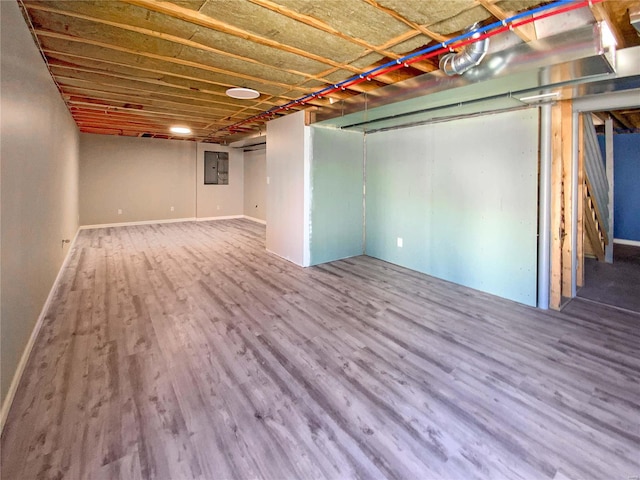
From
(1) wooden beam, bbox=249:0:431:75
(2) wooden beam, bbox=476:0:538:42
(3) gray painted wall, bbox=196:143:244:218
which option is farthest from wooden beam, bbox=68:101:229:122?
(2) wooden beam, bbox=476:0:538:42

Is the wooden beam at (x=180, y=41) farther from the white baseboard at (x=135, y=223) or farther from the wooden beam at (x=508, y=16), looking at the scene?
the white baseboard at (x=135, y=223)

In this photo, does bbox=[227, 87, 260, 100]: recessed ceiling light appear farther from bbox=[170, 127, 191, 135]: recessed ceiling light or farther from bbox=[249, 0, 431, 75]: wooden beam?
bbox=[170, 127, 191, 135]: recessed ceiling light

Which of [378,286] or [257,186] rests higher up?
[257,186]

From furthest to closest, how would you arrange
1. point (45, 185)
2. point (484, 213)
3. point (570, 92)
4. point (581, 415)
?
1. point (484, 213)
2. point (45, 185)
3. point (570, 92)
4. point (581, 415)

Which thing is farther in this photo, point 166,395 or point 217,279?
point 217,279

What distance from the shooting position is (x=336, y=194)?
16.6 ft

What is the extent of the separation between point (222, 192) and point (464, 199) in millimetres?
7895

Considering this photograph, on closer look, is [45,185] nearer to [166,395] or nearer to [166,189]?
[166,395]

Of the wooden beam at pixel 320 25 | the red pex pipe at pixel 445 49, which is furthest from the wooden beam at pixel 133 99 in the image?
the wooden beam at pixel 320 25

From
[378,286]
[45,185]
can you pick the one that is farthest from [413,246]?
[45,185]

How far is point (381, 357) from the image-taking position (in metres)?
2.35

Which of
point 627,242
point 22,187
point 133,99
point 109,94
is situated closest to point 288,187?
point 133,99

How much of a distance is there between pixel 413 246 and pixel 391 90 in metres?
2.32

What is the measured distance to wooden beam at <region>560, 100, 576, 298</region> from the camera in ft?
10.2
